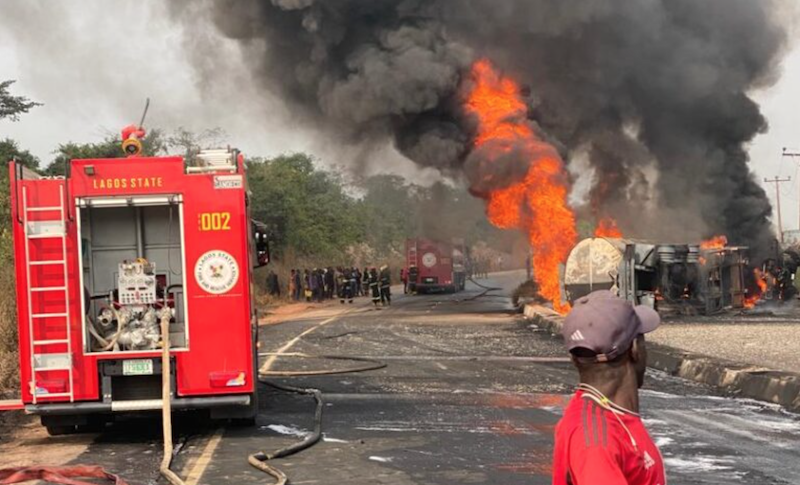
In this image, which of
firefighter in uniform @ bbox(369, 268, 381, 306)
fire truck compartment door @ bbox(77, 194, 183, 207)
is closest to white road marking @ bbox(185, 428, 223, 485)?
fire truck compartment door @ bbox(77, 194, 183, 207)

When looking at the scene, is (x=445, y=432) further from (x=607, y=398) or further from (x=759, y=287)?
(x=759, y=287)

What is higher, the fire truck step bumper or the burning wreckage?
the burning wreckage

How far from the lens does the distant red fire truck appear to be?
49.5 meters

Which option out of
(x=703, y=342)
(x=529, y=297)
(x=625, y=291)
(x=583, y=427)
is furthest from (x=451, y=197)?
(x=583, y=427)

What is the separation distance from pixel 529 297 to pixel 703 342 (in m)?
16.9

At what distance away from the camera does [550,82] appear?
3509 cm

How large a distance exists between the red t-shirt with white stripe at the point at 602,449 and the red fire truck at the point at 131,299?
7.01m

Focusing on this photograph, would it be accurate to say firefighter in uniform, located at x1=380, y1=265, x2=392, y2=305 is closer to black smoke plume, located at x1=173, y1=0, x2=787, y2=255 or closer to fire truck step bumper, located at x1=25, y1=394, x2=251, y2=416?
black smoke plume, located at x1=173, y1=0, x2=787, y2=255

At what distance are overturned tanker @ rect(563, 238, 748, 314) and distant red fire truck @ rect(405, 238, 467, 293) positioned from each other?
20.7m

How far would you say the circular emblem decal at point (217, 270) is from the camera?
948cm

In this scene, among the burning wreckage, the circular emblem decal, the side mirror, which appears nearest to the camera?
the circular emblem decal

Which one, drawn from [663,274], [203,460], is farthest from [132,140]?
[663,274]

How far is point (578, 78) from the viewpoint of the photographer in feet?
115

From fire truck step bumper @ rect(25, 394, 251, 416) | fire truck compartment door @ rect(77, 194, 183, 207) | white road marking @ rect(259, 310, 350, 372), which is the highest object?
fire truck compartment door @ rect(77, 194, 183, 207)
